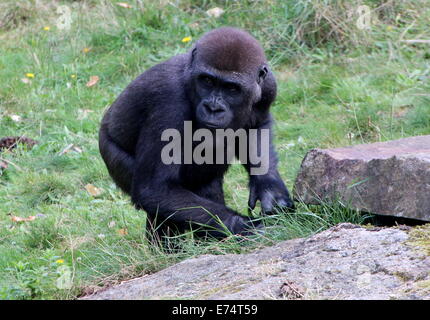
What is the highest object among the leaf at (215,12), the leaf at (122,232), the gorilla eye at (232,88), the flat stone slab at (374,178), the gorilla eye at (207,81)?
the gorilla eye at (207,81)

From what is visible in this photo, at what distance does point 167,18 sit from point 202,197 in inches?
178

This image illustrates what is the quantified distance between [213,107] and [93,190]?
2264 mm

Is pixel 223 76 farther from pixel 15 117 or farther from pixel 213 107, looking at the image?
pixel 15 117

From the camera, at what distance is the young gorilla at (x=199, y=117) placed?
4.89m

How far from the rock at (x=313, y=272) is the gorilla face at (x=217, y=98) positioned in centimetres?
96

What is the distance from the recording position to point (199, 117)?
486 cm

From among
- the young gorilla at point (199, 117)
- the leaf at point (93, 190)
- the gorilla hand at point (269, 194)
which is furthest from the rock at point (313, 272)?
the leaf at point (93, 190)

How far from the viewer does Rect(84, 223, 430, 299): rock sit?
136 inches

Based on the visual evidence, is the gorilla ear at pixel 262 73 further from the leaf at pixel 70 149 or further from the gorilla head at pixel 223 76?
the leaf at pixel 70 149

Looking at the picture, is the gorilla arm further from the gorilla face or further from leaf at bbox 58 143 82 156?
leaf at bbox 58 143 82 156

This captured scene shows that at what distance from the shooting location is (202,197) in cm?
525

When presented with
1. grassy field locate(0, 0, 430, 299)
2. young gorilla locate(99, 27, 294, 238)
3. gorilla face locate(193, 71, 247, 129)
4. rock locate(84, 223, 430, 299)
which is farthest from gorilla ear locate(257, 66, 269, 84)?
rock locate(84, 223, 430, 299)

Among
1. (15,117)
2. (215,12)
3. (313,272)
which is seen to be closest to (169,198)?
(313,272)
